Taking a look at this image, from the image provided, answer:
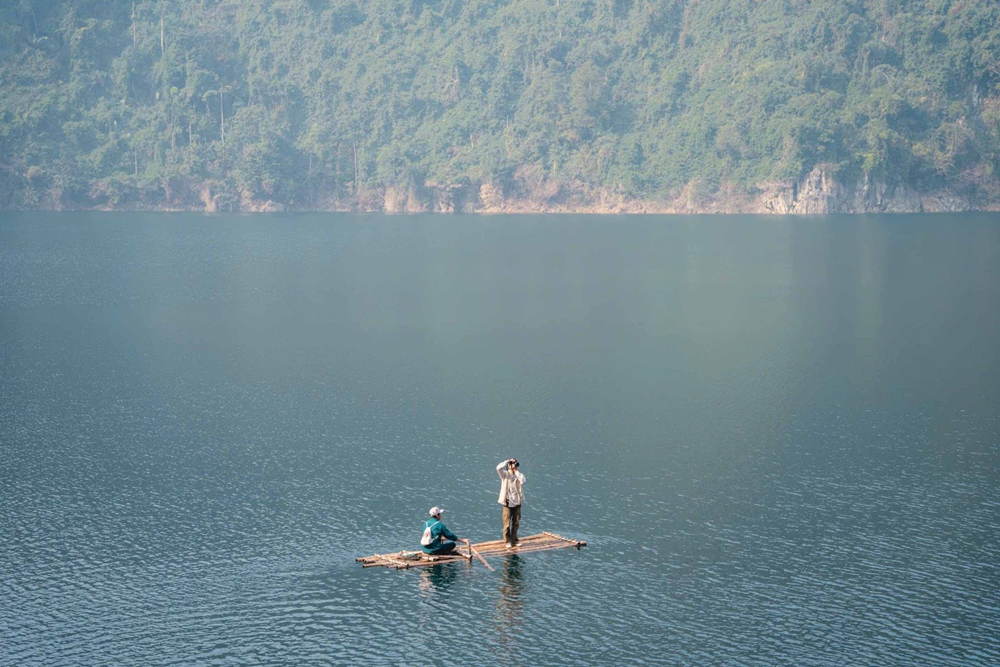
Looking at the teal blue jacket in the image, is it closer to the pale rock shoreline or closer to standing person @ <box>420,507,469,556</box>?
standing person @ <box>420,507,469,556</box>

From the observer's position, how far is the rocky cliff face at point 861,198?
164 metres

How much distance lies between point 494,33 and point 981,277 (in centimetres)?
12334

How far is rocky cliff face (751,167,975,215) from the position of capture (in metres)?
164

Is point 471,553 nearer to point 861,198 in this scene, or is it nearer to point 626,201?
point 861,198

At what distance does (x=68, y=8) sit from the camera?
188m

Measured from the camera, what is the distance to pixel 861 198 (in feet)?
541

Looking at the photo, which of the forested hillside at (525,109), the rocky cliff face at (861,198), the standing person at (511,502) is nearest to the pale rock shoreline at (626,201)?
the rocky cliff face at (861,198)

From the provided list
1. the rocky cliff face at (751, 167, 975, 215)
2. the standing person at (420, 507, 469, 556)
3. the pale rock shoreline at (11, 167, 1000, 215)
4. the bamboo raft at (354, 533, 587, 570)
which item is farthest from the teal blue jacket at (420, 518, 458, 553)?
the rocky cliff face at (751, 167, 975, 215)

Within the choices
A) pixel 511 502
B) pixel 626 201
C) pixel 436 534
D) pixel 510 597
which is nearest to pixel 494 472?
pixel 511 502

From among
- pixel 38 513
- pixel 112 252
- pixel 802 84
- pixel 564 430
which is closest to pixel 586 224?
pixel 802 84

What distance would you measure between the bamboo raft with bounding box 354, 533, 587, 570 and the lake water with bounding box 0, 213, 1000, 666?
31cm

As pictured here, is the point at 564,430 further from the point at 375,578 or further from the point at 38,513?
the point at 38,513

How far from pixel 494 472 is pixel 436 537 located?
8794mm

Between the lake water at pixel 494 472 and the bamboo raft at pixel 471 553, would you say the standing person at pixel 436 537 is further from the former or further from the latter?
the lake water at pixel 494 472
